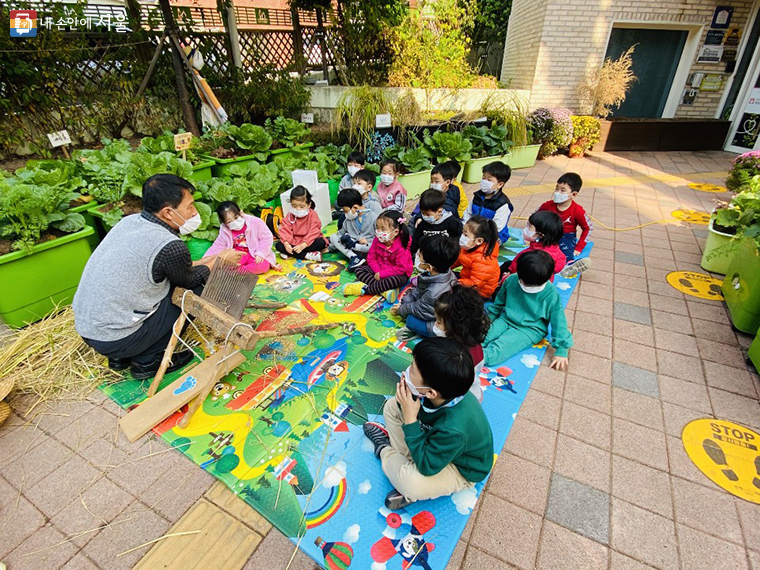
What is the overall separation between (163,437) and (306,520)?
3.70 feet

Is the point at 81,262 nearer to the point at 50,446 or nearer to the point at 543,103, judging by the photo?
the point at 50,446

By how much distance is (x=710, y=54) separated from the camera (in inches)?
356

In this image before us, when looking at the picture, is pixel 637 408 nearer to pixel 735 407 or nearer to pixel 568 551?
pixel 735 407

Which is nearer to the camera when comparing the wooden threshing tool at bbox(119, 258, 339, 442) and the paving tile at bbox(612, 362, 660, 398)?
the wooden threshing tool at bbox(119, 258, 339, 442)

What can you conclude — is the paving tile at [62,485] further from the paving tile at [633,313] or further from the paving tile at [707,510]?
the paving tile at [633,313]

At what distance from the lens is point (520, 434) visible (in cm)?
241

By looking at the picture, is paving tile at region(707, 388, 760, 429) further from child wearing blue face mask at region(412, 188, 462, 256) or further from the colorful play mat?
child wearing blue face mask at region(412, 188, 462, 256)

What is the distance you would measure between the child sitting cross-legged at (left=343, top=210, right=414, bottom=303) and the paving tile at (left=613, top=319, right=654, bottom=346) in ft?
6.59

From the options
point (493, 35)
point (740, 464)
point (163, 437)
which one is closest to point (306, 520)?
point (163, 437)

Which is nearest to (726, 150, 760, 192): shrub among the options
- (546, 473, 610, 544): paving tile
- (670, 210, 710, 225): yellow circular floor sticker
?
(670, 210, 710, 225): yellow circular floor sticker

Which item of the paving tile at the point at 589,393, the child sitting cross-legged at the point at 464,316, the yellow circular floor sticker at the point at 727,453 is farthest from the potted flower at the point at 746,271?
the child sitting cross-legged at the point at 464,316

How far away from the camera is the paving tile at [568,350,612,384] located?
2855 mm

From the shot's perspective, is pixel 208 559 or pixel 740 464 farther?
pixel 740 464

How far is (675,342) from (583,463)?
171cm
